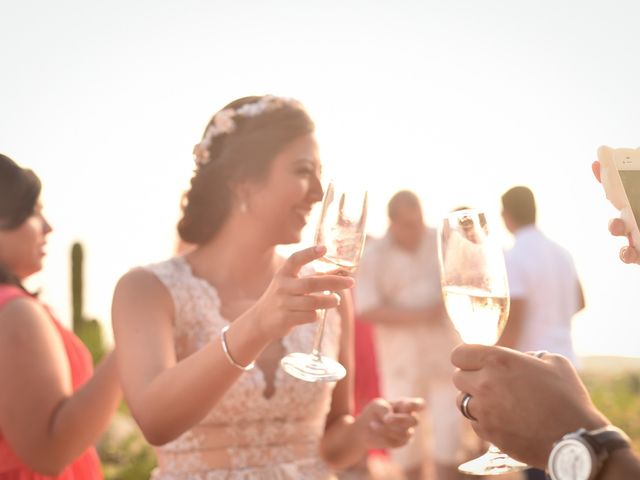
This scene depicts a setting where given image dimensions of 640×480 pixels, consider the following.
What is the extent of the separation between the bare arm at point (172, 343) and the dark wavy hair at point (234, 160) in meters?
0.32

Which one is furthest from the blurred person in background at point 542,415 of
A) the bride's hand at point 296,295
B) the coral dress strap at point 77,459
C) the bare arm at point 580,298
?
the bare arm at point 580,298

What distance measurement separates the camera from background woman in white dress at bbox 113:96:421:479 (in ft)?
6.72

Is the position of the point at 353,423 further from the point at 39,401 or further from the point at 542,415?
the point at 542,415

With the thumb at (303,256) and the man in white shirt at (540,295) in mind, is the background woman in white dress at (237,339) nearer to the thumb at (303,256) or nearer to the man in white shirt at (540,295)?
the thumb at (303,256)

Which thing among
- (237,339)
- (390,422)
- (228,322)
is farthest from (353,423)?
(237,339)

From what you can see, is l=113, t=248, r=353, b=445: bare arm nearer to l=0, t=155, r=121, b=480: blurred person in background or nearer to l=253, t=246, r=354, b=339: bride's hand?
l=253, t=246, r=354, b=339: bride's hand

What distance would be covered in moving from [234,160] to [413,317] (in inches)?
126

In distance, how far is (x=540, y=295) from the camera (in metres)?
4.68

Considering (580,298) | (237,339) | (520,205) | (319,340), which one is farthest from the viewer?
(580,298)

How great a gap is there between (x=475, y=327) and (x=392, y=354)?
13.5ft

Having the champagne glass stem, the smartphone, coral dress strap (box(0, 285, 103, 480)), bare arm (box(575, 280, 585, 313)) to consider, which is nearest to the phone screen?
the smartphone

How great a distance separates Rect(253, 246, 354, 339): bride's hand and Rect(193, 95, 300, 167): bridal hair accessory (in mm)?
1009

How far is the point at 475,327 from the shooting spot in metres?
1.75

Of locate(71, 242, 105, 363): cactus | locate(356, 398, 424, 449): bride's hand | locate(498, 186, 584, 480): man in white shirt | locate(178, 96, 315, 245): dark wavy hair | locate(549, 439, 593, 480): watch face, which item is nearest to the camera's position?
locate(549, 439, 593, 480): watch face
